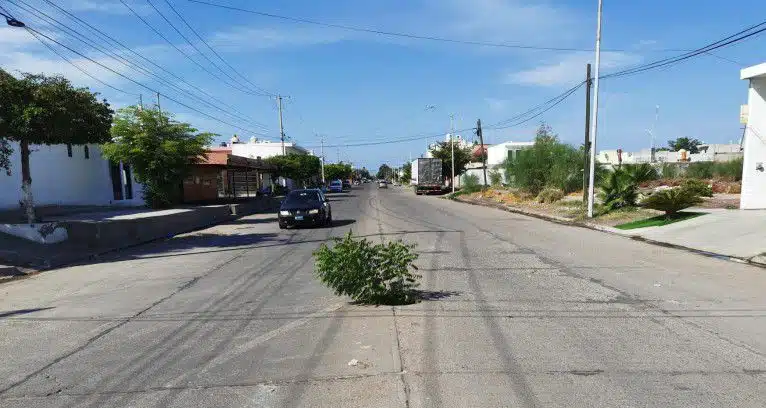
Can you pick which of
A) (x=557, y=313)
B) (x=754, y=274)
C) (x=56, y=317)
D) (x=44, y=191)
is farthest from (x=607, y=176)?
(x=44, y=191)

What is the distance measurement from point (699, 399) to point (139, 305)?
23.2 feet

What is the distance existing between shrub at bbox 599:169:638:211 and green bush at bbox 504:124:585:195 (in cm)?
1136

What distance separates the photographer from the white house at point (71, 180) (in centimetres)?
2086

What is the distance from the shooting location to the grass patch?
17.3 m

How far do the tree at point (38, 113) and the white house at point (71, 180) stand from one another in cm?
758

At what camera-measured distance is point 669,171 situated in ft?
139

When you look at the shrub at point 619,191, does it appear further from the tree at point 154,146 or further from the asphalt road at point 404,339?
the tree at point 154,146

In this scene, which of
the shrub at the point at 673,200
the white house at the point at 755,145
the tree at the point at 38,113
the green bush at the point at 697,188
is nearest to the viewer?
the tree at the point at 38,113

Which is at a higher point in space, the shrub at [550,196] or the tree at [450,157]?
the tree at [450,157]

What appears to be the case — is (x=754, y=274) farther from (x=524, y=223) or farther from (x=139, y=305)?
(x=524, y=223)

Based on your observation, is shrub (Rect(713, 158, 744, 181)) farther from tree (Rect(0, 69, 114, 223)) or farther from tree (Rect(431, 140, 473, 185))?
tree (Rect(0, 69, 114, 223))

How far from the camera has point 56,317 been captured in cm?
720

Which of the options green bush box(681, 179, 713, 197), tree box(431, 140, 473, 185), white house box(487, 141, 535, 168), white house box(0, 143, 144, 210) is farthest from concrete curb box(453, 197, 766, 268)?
white house box(487, 141, 535, 168)

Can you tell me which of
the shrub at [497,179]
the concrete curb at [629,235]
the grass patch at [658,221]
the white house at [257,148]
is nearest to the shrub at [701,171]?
the shrub at [497,179]
